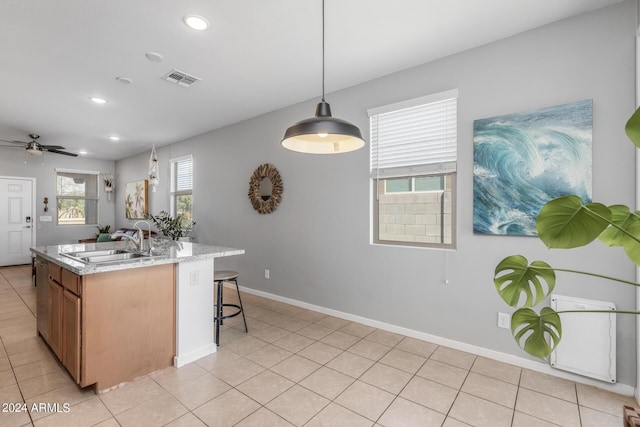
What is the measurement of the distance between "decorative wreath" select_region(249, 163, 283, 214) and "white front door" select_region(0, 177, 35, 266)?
5843mm

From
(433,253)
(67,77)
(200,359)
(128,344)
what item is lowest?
(200,359)

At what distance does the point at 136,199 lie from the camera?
715 centimetres

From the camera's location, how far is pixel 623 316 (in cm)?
207

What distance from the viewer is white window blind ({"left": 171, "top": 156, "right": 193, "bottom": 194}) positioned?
226 inches

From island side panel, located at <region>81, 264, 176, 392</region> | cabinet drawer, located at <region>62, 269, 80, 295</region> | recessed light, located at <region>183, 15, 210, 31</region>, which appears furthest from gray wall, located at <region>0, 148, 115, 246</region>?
recessed light, located at <region>183, 15, 210, 31</region>

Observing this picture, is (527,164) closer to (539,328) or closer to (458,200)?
(458,200)

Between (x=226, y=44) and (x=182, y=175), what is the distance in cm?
390

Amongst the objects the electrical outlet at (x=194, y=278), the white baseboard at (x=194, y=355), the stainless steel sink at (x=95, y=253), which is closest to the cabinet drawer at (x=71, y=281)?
the stainless steel sink at (x=95, y=253)

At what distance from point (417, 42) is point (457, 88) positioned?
0.54 m

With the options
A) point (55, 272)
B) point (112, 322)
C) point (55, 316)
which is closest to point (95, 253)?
point (55, 272)

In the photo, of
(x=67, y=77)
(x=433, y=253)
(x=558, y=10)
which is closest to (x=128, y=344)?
(x=433, y=253)

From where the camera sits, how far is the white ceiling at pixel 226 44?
2.14 m

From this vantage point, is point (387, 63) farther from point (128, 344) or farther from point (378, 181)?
point (128, 344)

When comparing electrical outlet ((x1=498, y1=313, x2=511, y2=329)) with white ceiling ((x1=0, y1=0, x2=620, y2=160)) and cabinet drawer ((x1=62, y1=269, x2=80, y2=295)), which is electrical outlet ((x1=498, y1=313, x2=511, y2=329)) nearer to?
white ceiling ((x1=0, y1=0, x2=620, y2=160))
